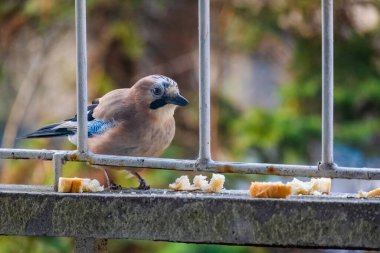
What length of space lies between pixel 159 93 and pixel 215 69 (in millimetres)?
4871

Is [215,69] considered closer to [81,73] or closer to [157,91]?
[157,91]

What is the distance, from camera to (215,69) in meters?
10.2

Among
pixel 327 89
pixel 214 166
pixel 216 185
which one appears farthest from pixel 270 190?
pixel 216 185

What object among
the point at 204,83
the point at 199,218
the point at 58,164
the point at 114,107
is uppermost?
the point at 204,83

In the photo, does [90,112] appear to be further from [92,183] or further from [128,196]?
[128,196]

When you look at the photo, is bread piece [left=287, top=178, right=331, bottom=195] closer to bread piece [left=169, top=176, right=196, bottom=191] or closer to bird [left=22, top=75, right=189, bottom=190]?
bread piece [left=169, top=176, right=196, bottom=191]

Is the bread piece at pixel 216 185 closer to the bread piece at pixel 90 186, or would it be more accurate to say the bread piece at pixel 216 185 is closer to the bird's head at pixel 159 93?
the bread piece at pixel 90 186

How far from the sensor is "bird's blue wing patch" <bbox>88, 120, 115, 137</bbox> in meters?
5.20

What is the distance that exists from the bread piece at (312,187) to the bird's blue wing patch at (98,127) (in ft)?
5.75

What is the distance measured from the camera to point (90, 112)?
545 cm

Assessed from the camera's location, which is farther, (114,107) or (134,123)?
(114,107)

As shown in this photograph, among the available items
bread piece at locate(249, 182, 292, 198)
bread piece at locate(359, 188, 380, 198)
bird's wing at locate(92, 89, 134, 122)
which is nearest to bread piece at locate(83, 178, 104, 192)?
bread piece at locate(249, 182, 292, 198)

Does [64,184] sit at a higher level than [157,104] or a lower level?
lower

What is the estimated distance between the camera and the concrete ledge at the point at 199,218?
313cm
